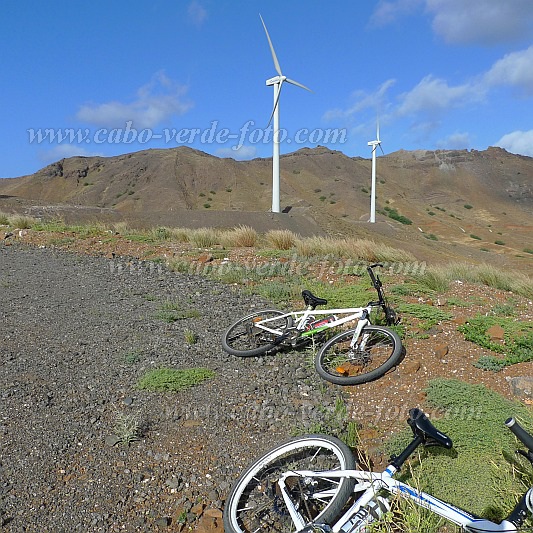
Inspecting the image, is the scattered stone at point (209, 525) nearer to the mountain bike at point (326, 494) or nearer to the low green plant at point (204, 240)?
the mountain bike at point (326, 494)

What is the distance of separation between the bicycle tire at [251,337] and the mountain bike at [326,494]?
7.27 ft

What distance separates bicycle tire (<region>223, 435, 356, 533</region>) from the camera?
3.19m

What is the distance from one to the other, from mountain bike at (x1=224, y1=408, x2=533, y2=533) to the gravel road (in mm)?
314

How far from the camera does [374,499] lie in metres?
2.96

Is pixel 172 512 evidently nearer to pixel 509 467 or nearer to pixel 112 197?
pixel 509 467

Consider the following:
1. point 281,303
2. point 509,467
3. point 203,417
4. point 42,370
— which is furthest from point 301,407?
point 281,303

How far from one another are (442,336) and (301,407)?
2473mm

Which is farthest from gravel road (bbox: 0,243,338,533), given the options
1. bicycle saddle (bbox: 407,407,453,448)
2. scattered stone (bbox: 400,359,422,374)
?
bicycle saddle (bbox: 407,407,453,448)

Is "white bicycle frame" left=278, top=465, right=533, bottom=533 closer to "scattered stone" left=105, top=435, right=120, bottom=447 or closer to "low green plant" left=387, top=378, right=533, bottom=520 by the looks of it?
"low green plant" left=387, top=378, right=533, bottom=520

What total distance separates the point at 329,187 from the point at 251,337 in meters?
76.4

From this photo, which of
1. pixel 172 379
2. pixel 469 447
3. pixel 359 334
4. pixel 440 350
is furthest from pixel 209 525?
pixel 440 350

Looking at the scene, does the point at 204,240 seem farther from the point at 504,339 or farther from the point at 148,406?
the point at 148,406

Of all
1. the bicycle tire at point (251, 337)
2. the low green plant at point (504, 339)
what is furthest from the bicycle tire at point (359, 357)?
the low green plant at point (504, 339)

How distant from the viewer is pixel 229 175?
79.1m
